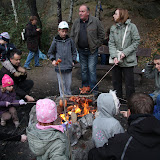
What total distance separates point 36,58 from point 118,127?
6.69m

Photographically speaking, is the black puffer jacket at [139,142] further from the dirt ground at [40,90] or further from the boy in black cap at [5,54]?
the boy in black cap at [5,54]

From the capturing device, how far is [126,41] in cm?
441

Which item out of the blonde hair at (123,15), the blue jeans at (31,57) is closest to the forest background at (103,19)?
the blue jeans at (31,57)

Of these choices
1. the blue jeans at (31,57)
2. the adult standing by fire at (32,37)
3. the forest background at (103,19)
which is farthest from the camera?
the forest background at (103,19)

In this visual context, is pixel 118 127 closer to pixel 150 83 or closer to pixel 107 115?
pixel 107 115

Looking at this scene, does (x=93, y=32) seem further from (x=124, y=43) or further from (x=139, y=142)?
(x=139, y=142)

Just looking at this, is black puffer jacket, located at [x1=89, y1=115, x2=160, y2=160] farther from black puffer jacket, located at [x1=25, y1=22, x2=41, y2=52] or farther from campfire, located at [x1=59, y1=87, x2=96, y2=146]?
black puffer jacket, located at [x1=25, y1=22, x2=41, y2=52]

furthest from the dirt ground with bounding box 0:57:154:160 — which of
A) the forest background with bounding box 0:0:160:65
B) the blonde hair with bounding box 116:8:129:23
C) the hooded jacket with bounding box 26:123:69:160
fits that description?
the blonde hair with bounding box 116:8:129:23

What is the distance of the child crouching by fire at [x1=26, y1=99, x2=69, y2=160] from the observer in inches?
83.2

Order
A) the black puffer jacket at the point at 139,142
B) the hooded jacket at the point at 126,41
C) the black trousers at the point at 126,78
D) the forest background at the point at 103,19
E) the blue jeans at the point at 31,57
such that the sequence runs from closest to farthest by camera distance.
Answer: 1. the black puffer jacket at the point at 139,142
2. the hooded jacket at the point at 126,41
3. the black trousers at the point at 126,78
4. the blue jeans at the point at 31,57
5. the forest background at the point at 103,19

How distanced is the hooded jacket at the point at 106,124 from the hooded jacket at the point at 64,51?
2.42 metres

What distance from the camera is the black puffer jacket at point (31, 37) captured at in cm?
796


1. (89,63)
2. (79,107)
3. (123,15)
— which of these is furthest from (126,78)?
(123,15)

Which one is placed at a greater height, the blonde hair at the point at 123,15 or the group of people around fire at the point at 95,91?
the blonde hair at the point at 123,15
